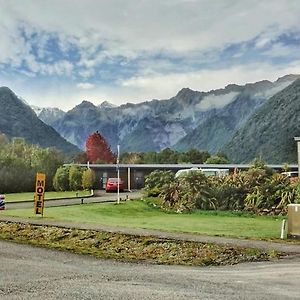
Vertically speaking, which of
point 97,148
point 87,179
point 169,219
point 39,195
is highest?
point 97,148

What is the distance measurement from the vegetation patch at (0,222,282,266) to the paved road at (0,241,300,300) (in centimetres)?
77

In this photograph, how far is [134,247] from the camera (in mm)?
15180

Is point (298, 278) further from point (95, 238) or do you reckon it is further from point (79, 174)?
point (79, 174)

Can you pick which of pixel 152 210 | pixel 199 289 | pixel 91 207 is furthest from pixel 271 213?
pixel 199 289

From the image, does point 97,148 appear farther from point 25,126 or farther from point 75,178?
point 25,126

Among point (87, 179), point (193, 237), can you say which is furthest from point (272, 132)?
point (193, 237)

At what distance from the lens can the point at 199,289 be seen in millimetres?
9438

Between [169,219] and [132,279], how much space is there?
504 inches

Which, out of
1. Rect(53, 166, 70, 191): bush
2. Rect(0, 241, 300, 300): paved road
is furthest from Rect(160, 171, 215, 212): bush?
Rect(53, 166, 70, 191): bush

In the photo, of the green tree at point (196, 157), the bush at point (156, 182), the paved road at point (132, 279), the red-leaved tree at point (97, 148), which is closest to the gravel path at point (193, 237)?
the paved road at point (132, 279)

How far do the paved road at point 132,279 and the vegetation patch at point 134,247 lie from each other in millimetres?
774

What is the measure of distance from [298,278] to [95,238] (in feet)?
24.1

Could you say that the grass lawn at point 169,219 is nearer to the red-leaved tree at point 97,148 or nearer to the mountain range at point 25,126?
the red-leaved tree at point 97,148

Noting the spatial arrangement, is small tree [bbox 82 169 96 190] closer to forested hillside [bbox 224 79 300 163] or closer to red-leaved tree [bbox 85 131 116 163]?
red-leaved tree [bbox 85 131 116 163]
